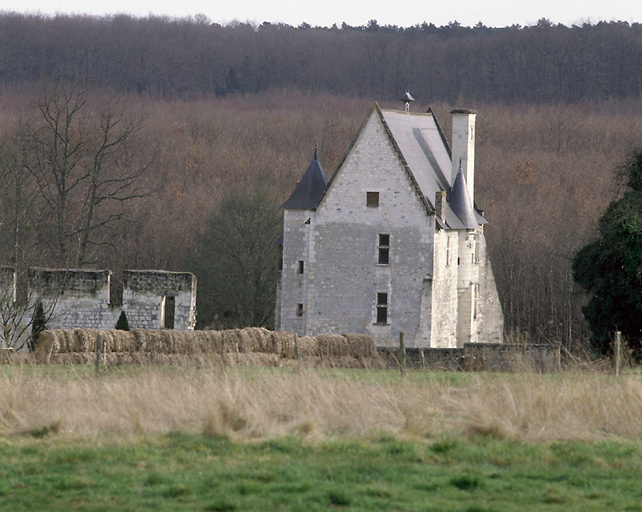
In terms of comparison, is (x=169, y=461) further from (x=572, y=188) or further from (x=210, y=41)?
(x=210, y=41)

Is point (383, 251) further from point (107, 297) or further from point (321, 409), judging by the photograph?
point (321, 409)

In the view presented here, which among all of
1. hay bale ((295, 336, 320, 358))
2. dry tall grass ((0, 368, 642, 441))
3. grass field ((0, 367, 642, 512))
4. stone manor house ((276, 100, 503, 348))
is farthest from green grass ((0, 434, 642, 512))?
stone manor house ((276, 100, 503, 348))

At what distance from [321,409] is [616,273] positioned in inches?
762

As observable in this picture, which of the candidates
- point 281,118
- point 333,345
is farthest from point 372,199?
point 281,118

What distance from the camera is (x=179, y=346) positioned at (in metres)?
22.0

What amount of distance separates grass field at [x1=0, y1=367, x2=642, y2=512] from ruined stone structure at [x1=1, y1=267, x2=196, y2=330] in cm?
1869

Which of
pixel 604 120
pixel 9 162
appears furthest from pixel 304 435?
pixel 604 120

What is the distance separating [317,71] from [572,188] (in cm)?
5665

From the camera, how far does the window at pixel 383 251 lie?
4019 centimetres

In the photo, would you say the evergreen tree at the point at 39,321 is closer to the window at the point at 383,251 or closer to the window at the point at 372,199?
the window at the point at 372,199

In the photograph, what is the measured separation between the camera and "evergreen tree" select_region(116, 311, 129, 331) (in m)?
31.8

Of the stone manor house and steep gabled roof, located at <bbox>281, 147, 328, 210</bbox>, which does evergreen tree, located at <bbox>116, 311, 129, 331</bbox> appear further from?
steep gabled roof, located at <bbox>281, 147, 328, 210</bbox>

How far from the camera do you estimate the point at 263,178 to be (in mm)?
79375

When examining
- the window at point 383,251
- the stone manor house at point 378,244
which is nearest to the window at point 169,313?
the stone manor house at point 378,244
